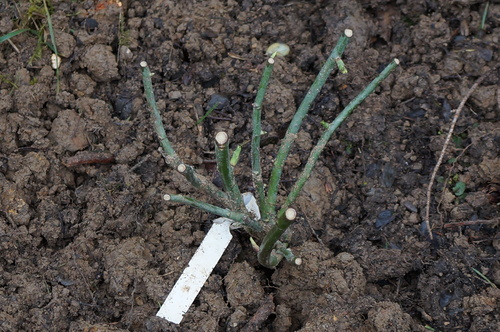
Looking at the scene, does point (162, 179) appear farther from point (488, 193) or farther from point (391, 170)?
point (488, 193)

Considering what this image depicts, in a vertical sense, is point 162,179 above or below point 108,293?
above

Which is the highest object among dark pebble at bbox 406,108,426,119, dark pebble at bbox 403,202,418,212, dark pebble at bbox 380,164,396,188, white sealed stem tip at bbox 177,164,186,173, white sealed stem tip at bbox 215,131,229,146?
white sealed stem tip at bbox 215,131,229,146

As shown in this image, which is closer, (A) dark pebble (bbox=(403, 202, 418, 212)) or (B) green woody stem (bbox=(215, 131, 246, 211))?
(B) green woody stem (bbox=(215, 131, 246, 211))

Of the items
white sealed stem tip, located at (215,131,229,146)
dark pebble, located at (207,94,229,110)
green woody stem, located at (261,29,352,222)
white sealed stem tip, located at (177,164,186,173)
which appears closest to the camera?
white sealed stem tip, located at (215,131,229,146)

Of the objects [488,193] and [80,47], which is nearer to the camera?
[488,193]

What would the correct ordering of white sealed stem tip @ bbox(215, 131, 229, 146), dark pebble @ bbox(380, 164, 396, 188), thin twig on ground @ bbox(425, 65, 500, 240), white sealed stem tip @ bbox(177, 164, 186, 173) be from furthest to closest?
dark pebble @ bbox(380, 164, 396, 188), thin twig on ground @ bbox(425, 65, 500, 240), white sealed stem tip @ bbox(177, 164, 186, 173), white sealed stem tip @ bbox(215, 131, 229, 146)

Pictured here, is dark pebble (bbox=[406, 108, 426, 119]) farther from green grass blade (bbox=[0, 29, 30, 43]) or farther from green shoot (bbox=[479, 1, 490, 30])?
green grass blade (bbox=[0, 29, 30, 43])

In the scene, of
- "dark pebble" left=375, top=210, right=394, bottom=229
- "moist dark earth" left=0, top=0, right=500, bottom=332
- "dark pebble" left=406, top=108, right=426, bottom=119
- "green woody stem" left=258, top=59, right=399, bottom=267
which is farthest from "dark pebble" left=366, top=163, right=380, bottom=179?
"green woody stem" left=258, top=59, right=399, bottom=267

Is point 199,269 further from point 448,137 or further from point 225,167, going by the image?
point 448,137

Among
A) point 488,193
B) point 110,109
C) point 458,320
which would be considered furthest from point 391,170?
point 110,109
